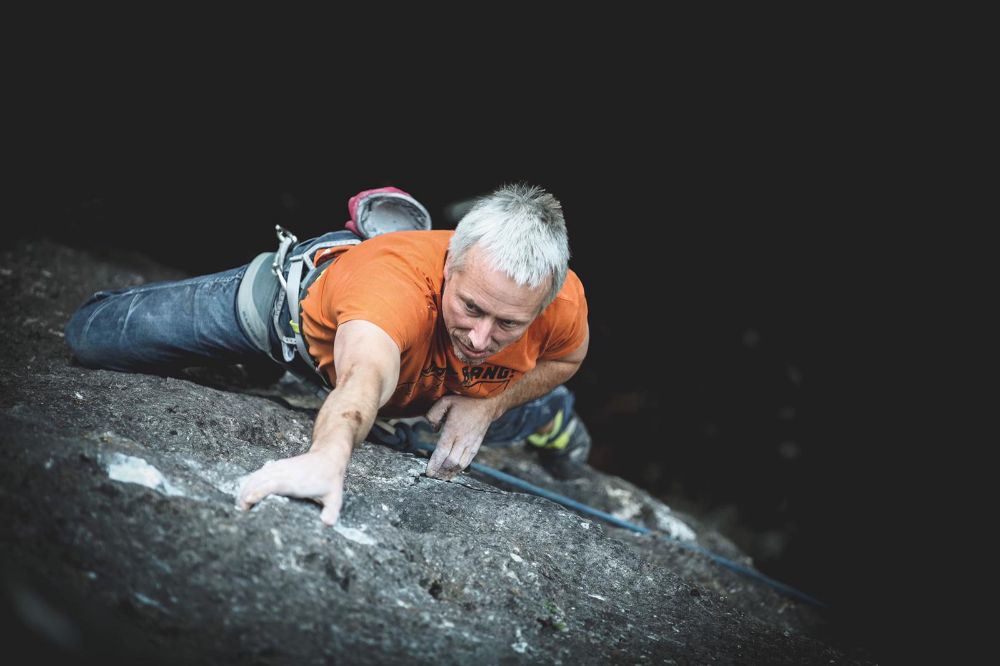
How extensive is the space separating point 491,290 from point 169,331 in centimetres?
143

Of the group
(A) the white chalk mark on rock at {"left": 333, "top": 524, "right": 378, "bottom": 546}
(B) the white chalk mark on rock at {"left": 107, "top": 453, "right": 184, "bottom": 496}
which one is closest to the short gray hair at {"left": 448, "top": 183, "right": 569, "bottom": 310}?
(A) the white chalk mark on rock at {"left": 333, "top": 524, "right": 378, "bottom": 546}

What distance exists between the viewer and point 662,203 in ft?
15.3

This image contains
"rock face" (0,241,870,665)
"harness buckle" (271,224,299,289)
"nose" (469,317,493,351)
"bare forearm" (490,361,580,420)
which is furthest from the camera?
"bare forearm" (490,361,580,420)

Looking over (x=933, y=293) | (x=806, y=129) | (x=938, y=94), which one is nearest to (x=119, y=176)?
(x=806, y=129)

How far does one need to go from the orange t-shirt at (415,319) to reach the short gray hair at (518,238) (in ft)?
0.39

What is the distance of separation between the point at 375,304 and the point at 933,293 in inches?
145

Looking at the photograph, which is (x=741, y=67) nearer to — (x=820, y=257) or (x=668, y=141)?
(x=668, y=141)

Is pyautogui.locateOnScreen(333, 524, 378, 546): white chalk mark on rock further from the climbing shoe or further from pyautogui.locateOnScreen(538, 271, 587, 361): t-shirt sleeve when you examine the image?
the climbing shoe

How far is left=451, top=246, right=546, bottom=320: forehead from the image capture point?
201 centimetres

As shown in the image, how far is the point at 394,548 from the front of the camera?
177cm

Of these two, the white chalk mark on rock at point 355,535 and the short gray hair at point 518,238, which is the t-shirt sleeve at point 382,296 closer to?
the short gray hair at point 518,238

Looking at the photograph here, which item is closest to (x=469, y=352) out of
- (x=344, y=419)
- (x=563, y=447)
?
(x=344, y=419)

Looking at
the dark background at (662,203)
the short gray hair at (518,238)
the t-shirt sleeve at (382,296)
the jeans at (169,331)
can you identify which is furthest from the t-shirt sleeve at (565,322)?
the dark background at (662,203)

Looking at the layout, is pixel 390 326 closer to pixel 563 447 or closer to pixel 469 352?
pixel 469 352
